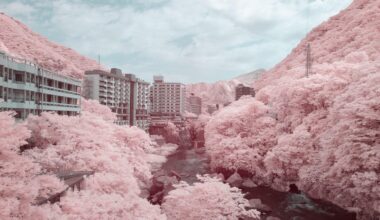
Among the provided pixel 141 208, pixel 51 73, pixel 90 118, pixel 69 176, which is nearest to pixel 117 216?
pixel 141 208

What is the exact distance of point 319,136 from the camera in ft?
114

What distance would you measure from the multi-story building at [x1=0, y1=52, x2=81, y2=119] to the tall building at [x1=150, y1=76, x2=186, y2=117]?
8839 centimetres

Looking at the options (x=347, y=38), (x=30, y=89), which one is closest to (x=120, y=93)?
(x=30, y=89)

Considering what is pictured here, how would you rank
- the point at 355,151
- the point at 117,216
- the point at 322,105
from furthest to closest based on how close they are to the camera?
the point at 322,105
the point at 355,151
the point at 117,216

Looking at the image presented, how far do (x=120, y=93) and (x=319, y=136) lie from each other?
224 feet

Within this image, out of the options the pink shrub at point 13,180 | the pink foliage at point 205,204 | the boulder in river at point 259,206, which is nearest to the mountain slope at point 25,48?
the boulder in river at point 259,206

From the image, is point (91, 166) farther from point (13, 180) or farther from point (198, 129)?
point (198, 129)

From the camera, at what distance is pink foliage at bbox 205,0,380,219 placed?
25.1m

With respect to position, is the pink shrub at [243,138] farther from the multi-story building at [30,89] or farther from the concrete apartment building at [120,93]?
the concrete apartment building at [120,93]

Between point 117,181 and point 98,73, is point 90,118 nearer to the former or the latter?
point 117,181

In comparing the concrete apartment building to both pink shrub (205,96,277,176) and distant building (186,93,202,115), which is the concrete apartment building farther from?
distant building (186,93,202,115)

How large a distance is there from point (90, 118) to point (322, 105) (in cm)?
2977

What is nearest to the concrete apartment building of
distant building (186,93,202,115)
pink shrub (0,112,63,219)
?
distant building (186,93,202,115)

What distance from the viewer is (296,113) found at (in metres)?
41.8
